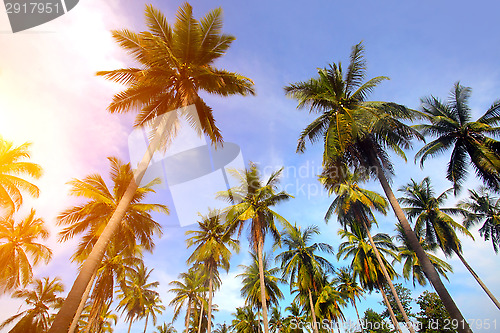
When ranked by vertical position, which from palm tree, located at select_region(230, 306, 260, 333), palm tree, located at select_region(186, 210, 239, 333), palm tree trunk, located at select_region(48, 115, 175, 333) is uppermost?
palm tree, located at select_region(186, 210, 239, 333)

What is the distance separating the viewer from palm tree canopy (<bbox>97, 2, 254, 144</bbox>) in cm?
937

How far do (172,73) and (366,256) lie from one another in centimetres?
2677

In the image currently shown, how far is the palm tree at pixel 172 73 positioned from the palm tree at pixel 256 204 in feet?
31.1

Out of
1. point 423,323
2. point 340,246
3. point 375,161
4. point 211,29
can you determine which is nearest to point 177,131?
point 211,29

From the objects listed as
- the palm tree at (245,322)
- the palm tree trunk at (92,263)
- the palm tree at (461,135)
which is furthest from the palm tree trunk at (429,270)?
the palm tree at (245,322)

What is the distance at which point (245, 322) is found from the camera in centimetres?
3123

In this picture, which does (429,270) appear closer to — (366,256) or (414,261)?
(366,256)

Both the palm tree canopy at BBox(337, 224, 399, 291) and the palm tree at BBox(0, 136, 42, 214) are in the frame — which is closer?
the palm tree at BBox(0, 136, 42, 214)

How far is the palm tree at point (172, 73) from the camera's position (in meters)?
9.35

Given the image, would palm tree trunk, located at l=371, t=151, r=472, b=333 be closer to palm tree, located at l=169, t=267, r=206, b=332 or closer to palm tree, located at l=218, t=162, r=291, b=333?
palm tree, located at l=218, t=162, r=291, b=333

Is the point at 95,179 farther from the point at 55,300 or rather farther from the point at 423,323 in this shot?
the point at 423,323

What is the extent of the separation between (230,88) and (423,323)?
4535cm
